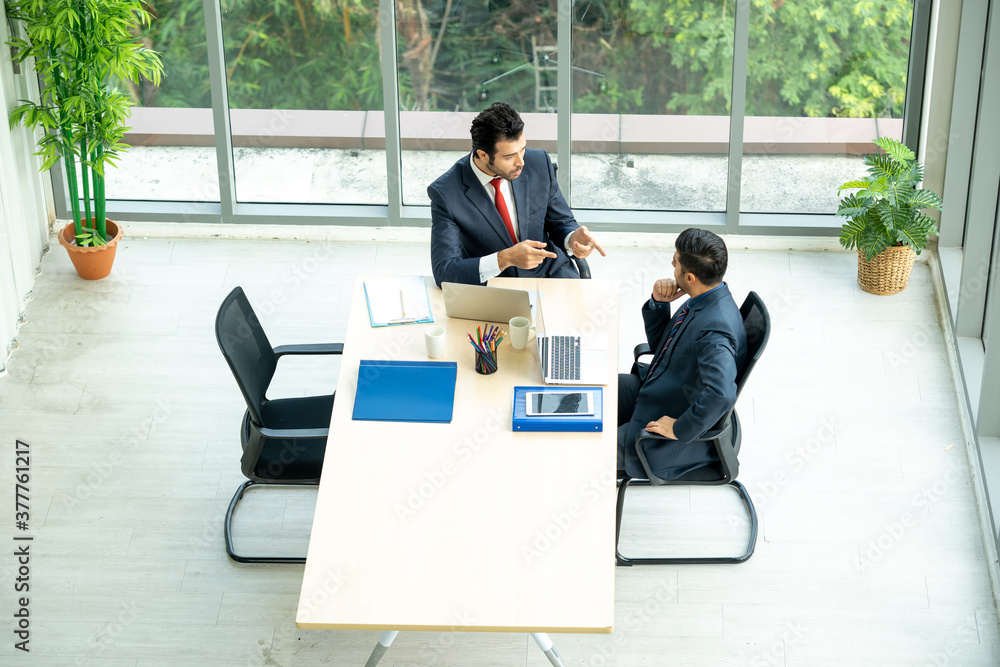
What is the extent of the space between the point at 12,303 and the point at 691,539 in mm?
3926

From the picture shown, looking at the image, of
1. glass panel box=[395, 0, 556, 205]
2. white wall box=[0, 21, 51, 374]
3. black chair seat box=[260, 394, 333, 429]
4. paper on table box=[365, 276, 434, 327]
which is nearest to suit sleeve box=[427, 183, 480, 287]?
paper on table box=[365, 276, 434, 327]

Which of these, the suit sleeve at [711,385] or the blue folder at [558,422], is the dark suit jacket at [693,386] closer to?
the suit sleeve at [711,385]

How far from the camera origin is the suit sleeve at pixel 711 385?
3.78m

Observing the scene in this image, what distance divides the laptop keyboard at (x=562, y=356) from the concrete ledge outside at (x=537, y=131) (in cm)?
257

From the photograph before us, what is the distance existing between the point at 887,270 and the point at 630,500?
2.31 m

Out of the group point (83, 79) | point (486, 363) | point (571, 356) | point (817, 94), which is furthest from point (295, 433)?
point (817, 94)

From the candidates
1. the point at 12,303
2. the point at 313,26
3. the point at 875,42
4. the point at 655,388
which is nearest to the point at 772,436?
the point at 655,388

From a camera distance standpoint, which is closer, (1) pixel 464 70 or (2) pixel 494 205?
(2) pixel 494 205

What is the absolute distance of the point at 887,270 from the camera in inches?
235

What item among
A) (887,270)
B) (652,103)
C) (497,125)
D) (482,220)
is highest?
Answer: (497,125)

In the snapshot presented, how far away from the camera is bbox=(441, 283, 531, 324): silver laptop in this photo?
421 centimetres

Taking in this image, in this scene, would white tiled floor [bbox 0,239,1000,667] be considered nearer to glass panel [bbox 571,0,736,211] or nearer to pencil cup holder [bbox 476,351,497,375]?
glass panel [bbox 571,0,736,211]

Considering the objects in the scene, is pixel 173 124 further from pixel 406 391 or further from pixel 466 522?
pixel 466 522

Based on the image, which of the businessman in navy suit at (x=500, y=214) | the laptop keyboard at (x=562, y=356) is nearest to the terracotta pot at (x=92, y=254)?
the businessman in navy suit at (x=500, y=214)
